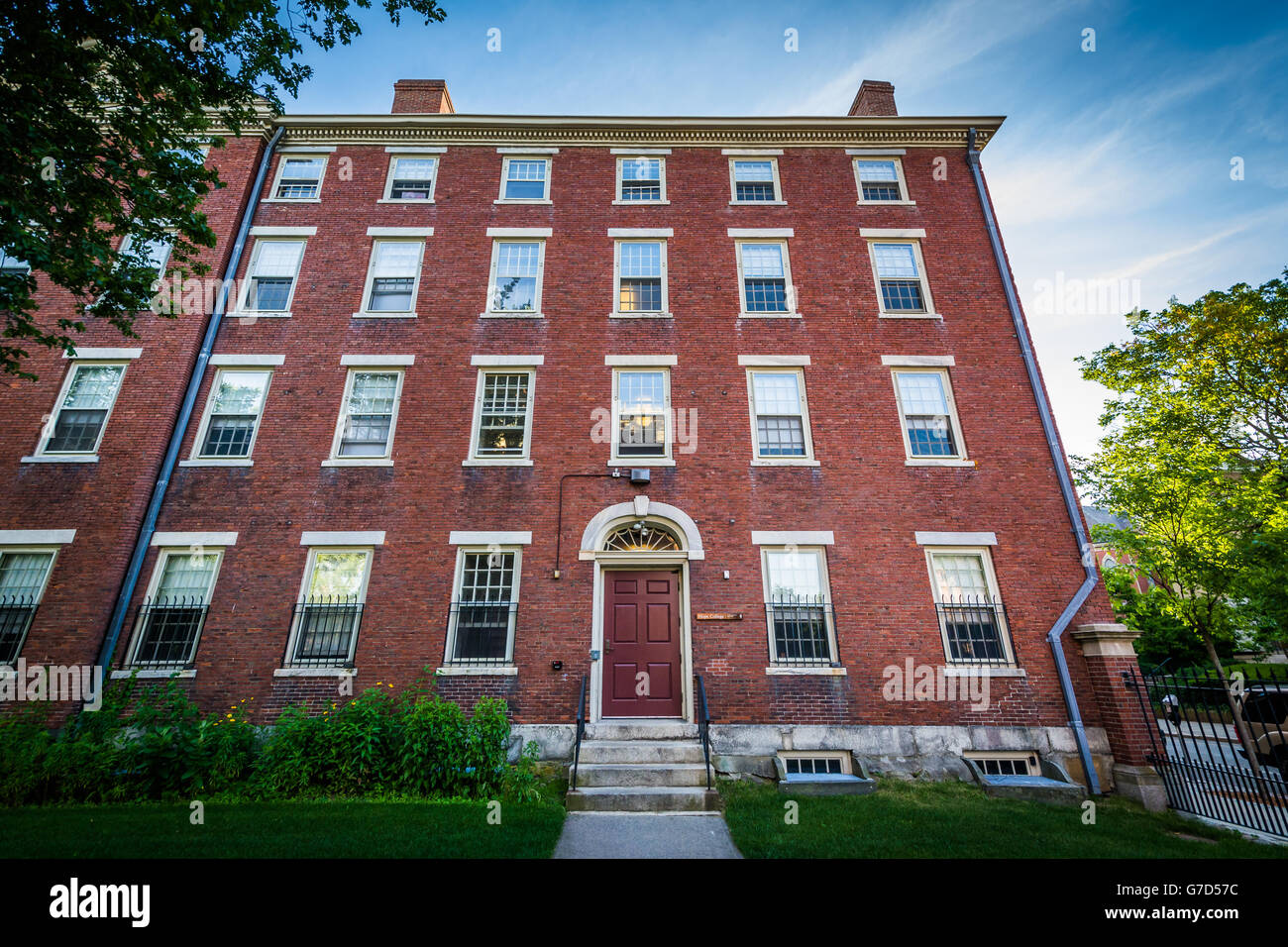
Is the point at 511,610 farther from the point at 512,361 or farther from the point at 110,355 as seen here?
the point at 110,355

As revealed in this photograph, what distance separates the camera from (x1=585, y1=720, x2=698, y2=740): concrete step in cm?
862

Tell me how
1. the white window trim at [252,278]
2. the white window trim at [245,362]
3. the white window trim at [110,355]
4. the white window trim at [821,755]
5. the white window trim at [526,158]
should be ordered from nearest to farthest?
1. the white window trim at [821,755]
2. the white window trim at [110,355]
3. the white window trim at [245,362]
4. the white window trim at [252,278]
5. the white window trim at [526,158]

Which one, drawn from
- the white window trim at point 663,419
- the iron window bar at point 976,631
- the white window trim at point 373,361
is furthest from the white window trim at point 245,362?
the iron window bar at point 976,631

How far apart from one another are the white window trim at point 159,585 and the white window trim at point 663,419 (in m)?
7.70

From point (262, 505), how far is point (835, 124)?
16327mm

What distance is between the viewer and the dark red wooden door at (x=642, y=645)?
9336mm

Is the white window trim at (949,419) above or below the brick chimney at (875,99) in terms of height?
below

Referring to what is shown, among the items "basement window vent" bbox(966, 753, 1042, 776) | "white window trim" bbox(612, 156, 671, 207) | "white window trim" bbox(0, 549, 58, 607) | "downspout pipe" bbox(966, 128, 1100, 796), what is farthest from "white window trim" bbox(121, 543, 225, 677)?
"downspout pipe" bbox(966, 128, 1100, 796)

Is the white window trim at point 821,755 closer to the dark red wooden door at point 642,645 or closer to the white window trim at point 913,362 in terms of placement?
the dark red wooden door at point 642,645

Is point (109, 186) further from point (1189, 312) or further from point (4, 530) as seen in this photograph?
point (1189, 312)

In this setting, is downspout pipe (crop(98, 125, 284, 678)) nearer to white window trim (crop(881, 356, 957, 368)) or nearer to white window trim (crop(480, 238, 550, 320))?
white window trim (crop(480, 238, 550, 320))

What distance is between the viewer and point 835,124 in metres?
13.4

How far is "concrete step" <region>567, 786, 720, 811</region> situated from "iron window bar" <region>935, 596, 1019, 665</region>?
5.39 meters

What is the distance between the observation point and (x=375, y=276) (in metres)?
12.3
